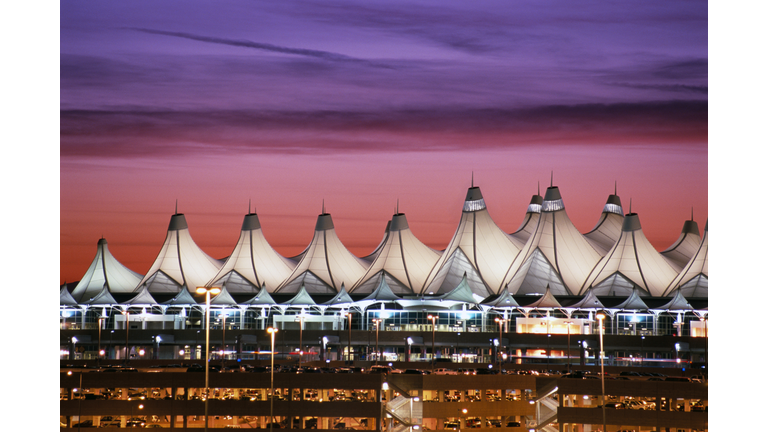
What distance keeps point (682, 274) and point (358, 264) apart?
26.6m

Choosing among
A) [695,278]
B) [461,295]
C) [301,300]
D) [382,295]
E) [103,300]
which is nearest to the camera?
[461,295]

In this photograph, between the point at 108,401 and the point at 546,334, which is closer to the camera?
the point at 108,401

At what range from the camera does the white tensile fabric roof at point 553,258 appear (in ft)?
224

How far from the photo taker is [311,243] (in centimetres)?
7644

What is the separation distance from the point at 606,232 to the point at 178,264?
125ft

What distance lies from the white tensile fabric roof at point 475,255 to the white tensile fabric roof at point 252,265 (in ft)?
45.3

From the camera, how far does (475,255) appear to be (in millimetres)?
71625

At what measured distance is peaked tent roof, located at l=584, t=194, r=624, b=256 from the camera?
77.8 meters

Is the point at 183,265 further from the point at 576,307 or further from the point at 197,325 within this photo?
the point at 576,307

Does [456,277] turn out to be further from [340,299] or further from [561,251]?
[340,299]

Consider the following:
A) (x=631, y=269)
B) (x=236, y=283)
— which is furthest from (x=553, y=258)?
(x=236, y=283)

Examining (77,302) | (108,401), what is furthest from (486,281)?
(108,401)

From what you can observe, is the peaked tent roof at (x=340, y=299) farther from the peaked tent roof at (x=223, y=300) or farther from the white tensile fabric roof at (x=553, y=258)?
the white tensile fabric roof at (x=553, y=258)

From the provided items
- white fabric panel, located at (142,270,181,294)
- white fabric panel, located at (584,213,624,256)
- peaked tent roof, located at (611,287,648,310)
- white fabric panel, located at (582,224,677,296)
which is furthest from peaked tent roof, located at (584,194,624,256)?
white fabric panel, located at (142,270,181,294)
